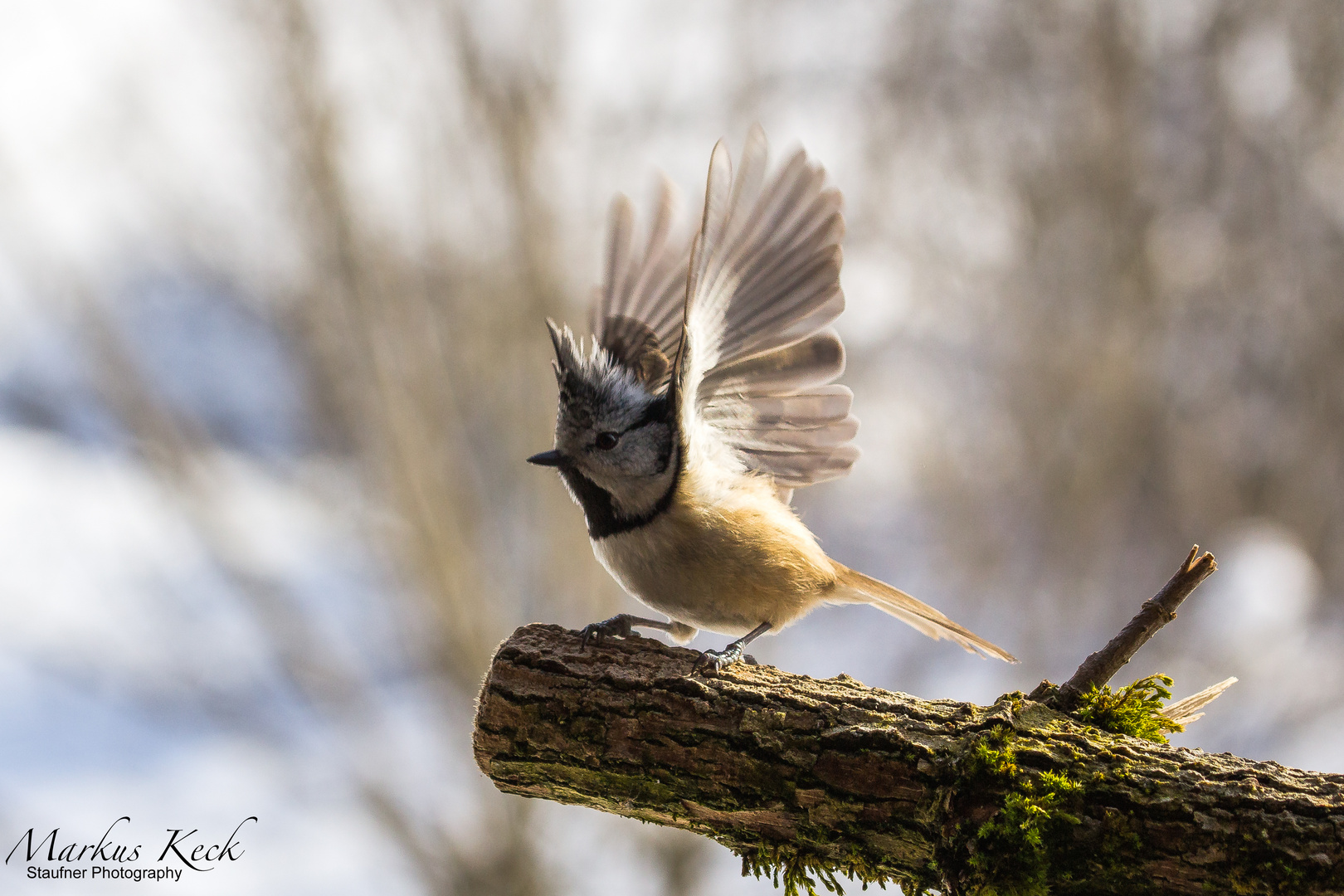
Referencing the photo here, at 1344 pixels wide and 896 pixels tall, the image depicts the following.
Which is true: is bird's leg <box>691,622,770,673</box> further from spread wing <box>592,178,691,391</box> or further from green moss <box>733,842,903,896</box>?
spread wing <box>592,178,691,391</box>

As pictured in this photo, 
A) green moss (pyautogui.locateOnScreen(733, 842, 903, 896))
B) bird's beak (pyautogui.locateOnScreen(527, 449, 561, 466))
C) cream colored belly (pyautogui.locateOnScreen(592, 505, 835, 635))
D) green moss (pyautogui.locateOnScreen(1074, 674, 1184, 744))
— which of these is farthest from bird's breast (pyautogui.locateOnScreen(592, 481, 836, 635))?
green moss (pyautogui.locateOnScreen(1074, 674, 1184, 744))

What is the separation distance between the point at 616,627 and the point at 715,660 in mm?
439

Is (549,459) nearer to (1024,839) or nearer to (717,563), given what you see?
(717,563)

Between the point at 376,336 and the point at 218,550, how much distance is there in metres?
1.39

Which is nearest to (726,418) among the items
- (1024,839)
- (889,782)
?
(889,782)

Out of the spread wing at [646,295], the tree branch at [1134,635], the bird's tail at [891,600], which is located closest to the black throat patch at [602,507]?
the spread wing at [646,295]

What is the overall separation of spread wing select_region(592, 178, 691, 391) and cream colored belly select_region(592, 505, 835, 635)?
1.50 ft

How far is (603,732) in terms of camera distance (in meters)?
1.68

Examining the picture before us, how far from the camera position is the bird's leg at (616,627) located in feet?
6.18

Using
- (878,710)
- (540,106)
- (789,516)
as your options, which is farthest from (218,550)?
(878,710)

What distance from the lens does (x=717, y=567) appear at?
84.6 inches

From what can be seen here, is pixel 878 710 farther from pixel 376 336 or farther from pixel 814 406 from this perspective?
pixel 376 336

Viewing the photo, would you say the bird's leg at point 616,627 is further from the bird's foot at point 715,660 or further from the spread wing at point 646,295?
the spread wing at point 646,295

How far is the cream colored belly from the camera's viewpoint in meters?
2.15
